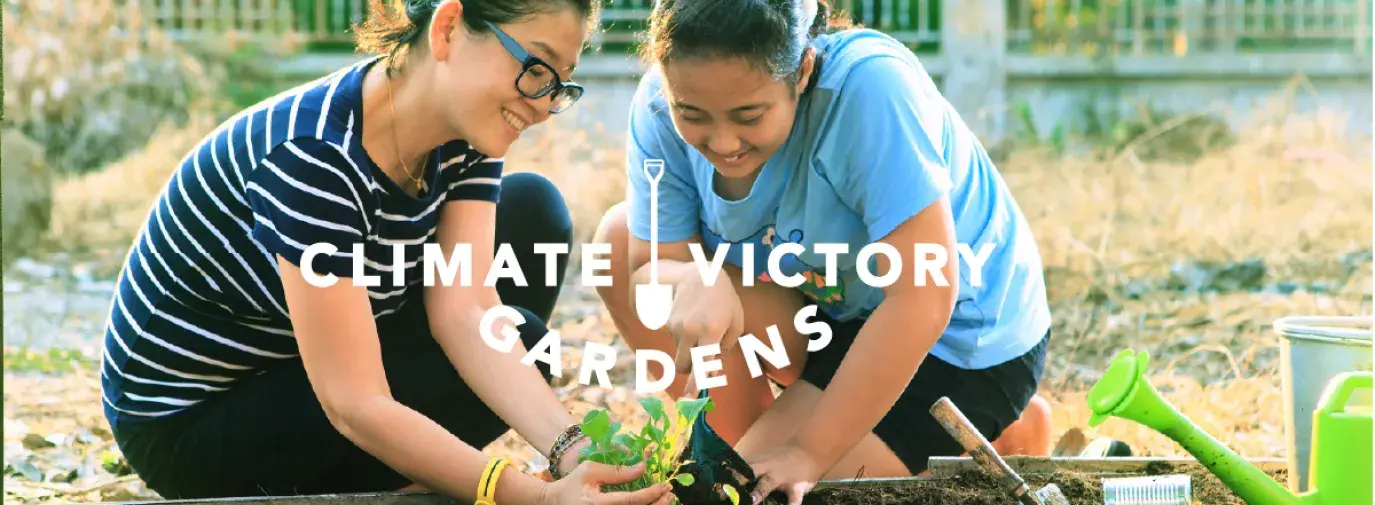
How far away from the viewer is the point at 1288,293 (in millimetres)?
4746

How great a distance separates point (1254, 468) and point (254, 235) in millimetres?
1536

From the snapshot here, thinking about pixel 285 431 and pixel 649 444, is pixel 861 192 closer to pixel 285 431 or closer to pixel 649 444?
pixel 649 444

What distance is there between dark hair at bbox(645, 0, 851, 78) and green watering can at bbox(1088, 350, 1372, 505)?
0.66 meters

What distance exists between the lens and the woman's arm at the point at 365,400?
1908mm

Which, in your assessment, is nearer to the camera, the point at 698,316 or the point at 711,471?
the point at 711,471

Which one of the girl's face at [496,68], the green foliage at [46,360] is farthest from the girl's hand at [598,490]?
the green foliage at [46,360]

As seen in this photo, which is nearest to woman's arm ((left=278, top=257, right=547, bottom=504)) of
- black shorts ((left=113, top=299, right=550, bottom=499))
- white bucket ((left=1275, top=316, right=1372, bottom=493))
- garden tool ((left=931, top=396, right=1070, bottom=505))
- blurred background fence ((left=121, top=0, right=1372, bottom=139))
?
black shorts ((left=113, top=299, right=550, bottom=499))

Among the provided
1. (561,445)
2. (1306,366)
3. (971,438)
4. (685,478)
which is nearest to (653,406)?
(685,478)

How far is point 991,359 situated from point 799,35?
2.45 feet

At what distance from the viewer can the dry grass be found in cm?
361

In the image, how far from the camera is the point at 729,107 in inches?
77.9

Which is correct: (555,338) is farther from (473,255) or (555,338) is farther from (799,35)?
(799,35)

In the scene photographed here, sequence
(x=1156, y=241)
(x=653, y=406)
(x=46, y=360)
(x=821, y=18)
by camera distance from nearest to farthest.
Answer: (x=653, y=406) < (x=821, y=18) < (x=46, y=360) < (x=1156, y=241)

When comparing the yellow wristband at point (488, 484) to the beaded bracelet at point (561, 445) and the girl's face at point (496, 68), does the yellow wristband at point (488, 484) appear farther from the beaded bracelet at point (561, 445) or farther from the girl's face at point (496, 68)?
the girl's face at point (496, 68)
